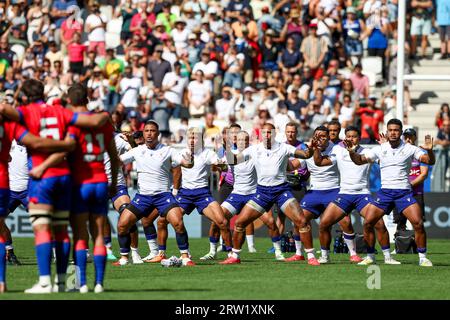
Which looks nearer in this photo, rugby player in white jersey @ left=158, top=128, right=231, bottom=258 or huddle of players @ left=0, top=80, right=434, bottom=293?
huddle of players @ left=0, top=80, right=434, bottom=293

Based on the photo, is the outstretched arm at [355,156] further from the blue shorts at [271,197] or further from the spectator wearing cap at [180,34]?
the spectator wearing cap at [180,34]

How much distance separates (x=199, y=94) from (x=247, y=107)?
4.88 ft

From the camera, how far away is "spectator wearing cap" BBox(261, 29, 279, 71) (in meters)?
34.7

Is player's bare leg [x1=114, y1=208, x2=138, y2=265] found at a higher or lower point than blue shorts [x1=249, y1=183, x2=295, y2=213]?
lower

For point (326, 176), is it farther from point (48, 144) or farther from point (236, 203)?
point (48, 144)

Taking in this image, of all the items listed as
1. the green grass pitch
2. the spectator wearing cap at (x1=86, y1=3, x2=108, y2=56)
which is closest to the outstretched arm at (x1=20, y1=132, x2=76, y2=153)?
the green grass pitch

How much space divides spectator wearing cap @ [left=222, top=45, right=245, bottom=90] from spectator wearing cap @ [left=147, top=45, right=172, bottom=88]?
1611 millimetres

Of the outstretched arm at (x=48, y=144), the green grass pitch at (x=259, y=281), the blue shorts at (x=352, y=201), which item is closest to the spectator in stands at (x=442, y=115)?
the green grass pitch at (x=259, y=281)

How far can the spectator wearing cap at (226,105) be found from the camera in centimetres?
3266

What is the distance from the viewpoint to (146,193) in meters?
20.9

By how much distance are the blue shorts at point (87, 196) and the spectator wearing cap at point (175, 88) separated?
59.9 ft

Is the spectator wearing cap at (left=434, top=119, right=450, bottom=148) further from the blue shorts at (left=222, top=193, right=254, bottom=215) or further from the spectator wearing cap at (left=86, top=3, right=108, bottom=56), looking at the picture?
the spectator wearing cap at (left=86, top=3, right=108, bottom=56)

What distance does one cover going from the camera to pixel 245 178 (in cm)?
2253
